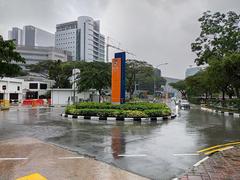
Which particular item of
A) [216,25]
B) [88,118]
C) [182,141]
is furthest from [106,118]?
[216,25]

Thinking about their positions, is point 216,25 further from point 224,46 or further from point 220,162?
point 220,162

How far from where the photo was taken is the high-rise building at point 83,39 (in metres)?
109

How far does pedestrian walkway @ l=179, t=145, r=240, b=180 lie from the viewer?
544cm

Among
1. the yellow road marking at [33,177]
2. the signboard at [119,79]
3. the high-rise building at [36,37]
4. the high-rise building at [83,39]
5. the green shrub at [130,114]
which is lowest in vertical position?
the yellow road marking at [33,177]

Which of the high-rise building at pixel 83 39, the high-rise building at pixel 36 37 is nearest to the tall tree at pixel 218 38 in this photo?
the high-rise building at pixel 83 39

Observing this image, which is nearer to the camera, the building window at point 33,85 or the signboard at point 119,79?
the signboard at point 119,79

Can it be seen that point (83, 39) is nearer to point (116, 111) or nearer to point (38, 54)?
point (38, 54)

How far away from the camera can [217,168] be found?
19.7ft

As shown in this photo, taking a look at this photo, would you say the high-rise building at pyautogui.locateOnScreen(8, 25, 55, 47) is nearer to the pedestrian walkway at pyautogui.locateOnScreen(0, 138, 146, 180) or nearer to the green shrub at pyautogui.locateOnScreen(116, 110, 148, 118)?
the green shrub at pyautogui.locateOnScreen(116, 110, 148, 118)

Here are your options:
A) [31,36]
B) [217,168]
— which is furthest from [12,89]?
[31,36]

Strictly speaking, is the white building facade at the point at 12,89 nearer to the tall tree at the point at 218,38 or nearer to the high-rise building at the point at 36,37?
the tall tree at the point at 218,38

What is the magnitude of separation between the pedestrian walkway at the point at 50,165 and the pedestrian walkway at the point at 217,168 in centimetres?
135

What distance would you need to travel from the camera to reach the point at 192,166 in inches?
247

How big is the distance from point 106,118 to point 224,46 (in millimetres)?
22045
